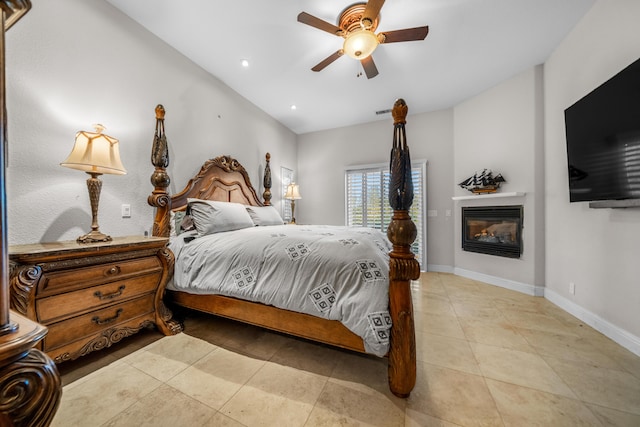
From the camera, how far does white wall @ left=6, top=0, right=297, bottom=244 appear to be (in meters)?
1.54

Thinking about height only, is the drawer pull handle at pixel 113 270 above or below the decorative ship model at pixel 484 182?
below

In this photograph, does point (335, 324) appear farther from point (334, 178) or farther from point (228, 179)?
point (334, 178)

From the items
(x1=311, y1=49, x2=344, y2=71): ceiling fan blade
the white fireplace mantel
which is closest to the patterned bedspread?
(x1=311, y1=49, x2=344, y2=71): ceiling fan blade

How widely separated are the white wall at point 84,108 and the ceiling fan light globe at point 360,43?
189 cm

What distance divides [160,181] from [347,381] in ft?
7.22

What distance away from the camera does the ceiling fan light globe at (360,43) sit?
192 cm

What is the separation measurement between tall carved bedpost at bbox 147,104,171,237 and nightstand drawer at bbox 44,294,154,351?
2.15 feet

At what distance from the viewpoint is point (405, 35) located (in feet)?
6.34

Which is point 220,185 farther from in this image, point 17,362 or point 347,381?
point 17,362

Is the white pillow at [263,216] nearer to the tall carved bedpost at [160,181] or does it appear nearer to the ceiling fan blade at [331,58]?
the tall carved bedpost at [160,181]

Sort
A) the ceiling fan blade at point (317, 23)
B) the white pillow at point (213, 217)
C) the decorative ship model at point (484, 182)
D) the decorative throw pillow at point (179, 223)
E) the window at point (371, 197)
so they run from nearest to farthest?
the ceiling fan blade at point (317, 23)
the white pillow at point (213, 217)
the decorative throw pillow at point (179, 223)
the decorative ship model at point (484, 182)
the window at point (371, 197)

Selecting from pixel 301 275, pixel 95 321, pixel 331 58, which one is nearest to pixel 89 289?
pixel 95 321

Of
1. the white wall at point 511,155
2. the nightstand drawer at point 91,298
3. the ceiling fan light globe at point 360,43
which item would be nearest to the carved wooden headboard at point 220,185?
the nightstand drawer at point 91,298

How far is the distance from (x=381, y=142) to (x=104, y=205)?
409 centimetres
